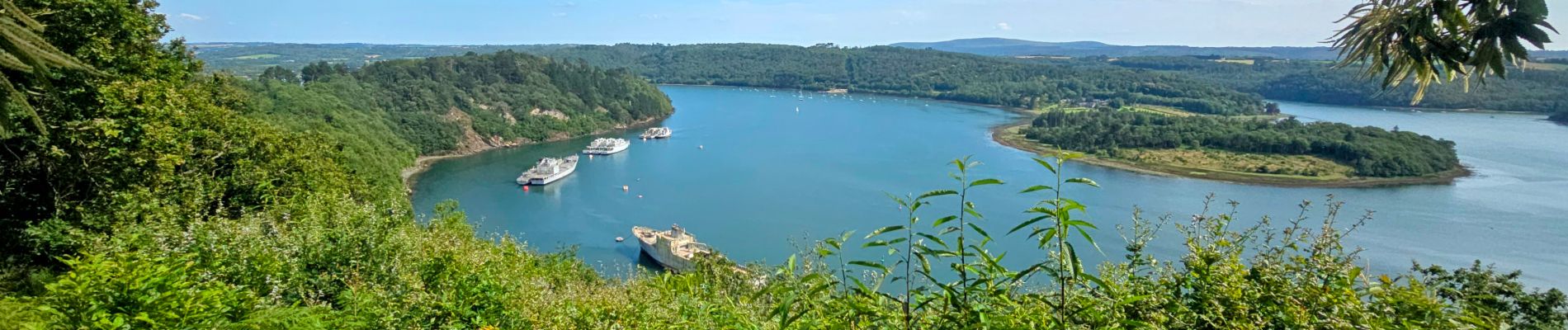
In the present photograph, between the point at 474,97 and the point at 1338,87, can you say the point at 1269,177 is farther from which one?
the point at 1338,87

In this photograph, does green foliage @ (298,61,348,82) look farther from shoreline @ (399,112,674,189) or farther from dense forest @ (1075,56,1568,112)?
dense forest @ (1075,56,1568,112)

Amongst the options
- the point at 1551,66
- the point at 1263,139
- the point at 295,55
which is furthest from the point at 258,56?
the point at 1551,66

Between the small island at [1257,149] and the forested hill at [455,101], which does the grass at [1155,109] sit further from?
the forested hill at [455,101]

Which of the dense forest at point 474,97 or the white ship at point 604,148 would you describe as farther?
the white ship at point 604,148

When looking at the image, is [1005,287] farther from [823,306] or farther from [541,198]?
[541,198]

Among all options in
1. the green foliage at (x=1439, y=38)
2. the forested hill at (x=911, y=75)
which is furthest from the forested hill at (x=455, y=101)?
the forested hill at (x=911, y=75)

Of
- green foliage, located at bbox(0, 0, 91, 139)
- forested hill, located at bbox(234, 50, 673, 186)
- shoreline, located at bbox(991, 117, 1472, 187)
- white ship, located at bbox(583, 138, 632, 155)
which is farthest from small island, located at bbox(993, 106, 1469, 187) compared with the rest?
green foliage, located at bbox(0, 0, 91, 139)
